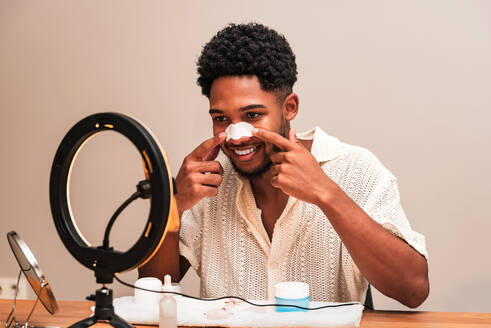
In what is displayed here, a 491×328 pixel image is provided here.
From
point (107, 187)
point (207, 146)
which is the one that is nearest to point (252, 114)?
point (207, 146)

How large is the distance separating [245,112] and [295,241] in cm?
41

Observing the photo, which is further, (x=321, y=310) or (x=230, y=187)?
(x=230, y=187)

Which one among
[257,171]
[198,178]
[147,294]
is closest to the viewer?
[147,294]

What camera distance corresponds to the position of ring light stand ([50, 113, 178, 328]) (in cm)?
90

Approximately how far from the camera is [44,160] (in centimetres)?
255

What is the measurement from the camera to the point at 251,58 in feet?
5.02

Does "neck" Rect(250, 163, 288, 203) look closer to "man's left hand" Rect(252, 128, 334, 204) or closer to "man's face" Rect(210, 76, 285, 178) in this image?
"man's face" Rect(210, 76, 285, 178)

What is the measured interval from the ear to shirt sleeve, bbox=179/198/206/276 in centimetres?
40

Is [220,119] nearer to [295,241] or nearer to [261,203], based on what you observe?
[261,203]

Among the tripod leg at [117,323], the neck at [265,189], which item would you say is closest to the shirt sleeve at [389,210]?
the neck at [265,189]

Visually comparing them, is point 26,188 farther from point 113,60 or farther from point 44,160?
point 113,60

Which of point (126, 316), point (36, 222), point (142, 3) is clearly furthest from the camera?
point (36, 222)

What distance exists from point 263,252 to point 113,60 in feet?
4.28

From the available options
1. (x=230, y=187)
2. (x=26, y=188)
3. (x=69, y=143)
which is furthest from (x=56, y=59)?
(x=69, y=143)
